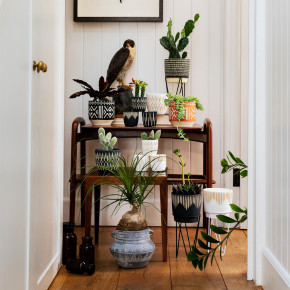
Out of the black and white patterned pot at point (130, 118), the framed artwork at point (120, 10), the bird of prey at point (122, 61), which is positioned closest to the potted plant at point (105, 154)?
the black and white patterned pot at point (130, 118)

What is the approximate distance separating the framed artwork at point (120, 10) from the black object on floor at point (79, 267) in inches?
67.1

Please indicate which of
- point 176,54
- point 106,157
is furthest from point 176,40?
point 106,157

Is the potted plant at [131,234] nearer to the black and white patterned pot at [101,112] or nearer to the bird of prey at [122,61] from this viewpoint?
the black and white patterned pot at [101,112]

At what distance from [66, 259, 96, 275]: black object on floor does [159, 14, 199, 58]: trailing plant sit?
149 cm

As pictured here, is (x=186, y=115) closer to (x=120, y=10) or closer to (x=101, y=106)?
(x=101, y=106)

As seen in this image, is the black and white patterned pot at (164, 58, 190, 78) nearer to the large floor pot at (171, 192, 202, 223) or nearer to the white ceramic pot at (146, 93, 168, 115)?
the white ceramic pot at (146, 93, 168, 115)

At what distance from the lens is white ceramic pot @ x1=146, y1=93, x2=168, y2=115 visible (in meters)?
2.35
